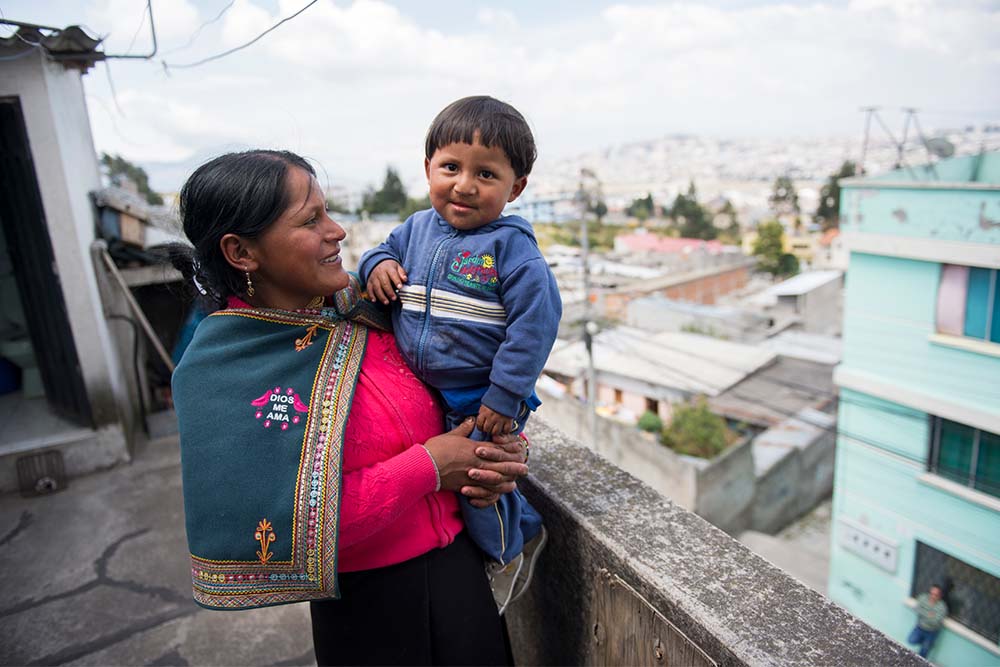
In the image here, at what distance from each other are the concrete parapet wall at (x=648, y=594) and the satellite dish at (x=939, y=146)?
10.0 meters

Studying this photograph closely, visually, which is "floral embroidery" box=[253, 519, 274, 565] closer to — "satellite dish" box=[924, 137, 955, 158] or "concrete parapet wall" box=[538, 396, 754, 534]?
"satellite dish" box=[924, 137, 955, 158]

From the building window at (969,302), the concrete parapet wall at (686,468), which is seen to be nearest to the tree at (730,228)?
the concrete parapet wall at (686,468)

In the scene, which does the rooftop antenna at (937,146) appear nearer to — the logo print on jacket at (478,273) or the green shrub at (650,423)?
the green shrub at (650,423)

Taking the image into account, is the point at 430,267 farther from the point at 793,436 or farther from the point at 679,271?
the point at 679,271

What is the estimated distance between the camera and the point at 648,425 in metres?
16.2

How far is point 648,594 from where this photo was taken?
1.51m

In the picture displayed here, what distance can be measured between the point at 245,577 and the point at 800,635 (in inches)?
44.8

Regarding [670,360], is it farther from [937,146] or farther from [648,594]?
[648,594]

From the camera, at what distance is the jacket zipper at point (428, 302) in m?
1.60

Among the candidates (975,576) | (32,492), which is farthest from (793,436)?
(32,492)

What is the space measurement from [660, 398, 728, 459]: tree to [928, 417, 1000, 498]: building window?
5.64m

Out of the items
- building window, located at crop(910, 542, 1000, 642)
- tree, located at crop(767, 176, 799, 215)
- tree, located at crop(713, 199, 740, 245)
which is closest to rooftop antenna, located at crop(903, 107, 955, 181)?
building window, located at crop(910, 542, 1000, 642)

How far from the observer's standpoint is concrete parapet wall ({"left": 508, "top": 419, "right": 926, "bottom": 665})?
1298mm

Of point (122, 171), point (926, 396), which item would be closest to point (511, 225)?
point (926, 396)
